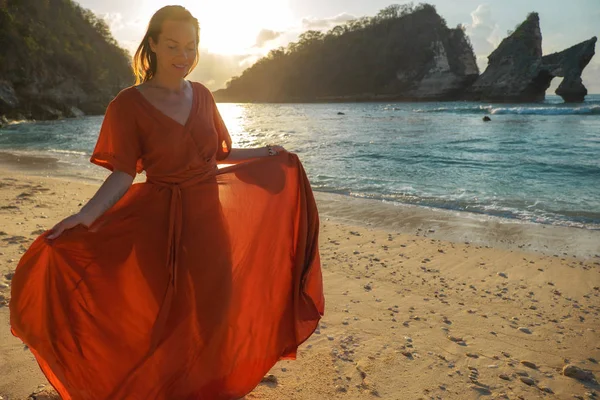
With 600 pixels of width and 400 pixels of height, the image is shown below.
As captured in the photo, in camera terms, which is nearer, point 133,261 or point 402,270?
point 133,261

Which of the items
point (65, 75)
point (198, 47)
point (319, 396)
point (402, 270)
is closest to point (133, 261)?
point (198, 47)

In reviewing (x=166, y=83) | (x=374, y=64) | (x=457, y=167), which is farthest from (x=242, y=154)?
(x=374, y=64)

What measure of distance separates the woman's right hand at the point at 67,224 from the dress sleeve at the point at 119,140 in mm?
233

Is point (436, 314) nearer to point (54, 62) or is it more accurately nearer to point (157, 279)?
point (157, 279)

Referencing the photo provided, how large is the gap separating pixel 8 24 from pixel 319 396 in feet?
146

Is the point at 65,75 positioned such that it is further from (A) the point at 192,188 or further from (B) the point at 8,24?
(A) the point at 192,188

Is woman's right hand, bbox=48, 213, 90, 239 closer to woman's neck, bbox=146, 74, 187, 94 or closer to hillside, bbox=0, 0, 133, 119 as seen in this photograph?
woman's neck, bbox=146, 74, 187, 94

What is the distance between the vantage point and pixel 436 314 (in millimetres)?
3723

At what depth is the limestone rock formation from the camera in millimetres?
55000

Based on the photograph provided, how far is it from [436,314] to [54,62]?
156ft

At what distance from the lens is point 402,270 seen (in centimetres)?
468

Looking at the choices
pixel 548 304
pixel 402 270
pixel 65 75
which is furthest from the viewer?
pixel 65 75

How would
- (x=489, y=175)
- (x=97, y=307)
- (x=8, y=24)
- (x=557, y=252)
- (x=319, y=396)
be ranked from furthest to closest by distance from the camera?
(x=8, y=24)
(x=489, y=175)
(x=557, y=252)
(x=319, y=396)
(x=97, y=307)

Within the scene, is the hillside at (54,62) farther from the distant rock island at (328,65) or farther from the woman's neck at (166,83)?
the woman's neck at (166,83)
